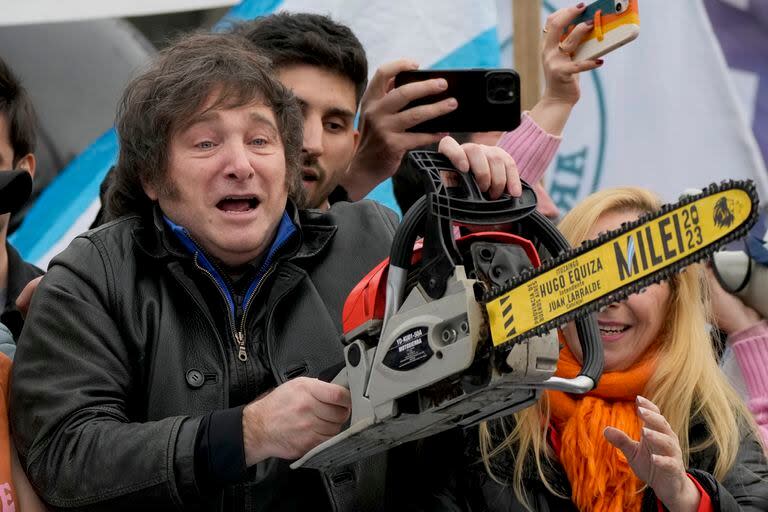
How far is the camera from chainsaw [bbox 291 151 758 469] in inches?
62.7

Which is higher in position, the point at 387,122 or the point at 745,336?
the point at 387,122

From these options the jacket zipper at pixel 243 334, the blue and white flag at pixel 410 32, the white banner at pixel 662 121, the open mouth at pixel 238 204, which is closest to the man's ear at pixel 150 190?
the open mouth at pixel 238 204

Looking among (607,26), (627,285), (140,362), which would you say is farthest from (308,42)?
(627,285)

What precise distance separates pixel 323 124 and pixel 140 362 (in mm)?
1022

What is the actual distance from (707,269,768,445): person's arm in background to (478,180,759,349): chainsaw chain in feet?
4.99

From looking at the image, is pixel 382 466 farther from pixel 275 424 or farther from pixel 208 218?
pixel 208 218

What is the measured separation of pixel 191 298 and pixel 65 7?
2.35 m

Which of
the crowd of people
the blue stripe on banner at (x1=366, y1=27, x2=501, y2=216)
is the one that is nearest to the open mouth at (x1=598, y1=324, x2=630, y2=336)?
the crowd of people

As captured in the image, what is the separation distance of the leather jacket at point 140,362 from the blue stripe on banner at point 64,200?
6.28 ft

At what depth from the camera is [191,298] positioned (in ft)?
7.32

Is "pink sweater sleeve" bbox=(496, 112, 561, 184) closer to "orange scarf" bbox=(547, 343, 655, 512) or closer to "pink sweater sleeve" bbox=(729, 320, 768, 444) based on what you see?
"orange scarf" bbox=(547, 343, 655, 512)

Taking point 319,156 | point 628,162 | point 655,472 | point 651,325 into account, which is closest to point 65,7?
point 319,156

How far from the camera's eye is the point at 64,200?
4.27 meters

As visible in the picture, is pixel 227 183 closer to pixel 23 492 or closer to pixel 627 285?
pixel 23 492
